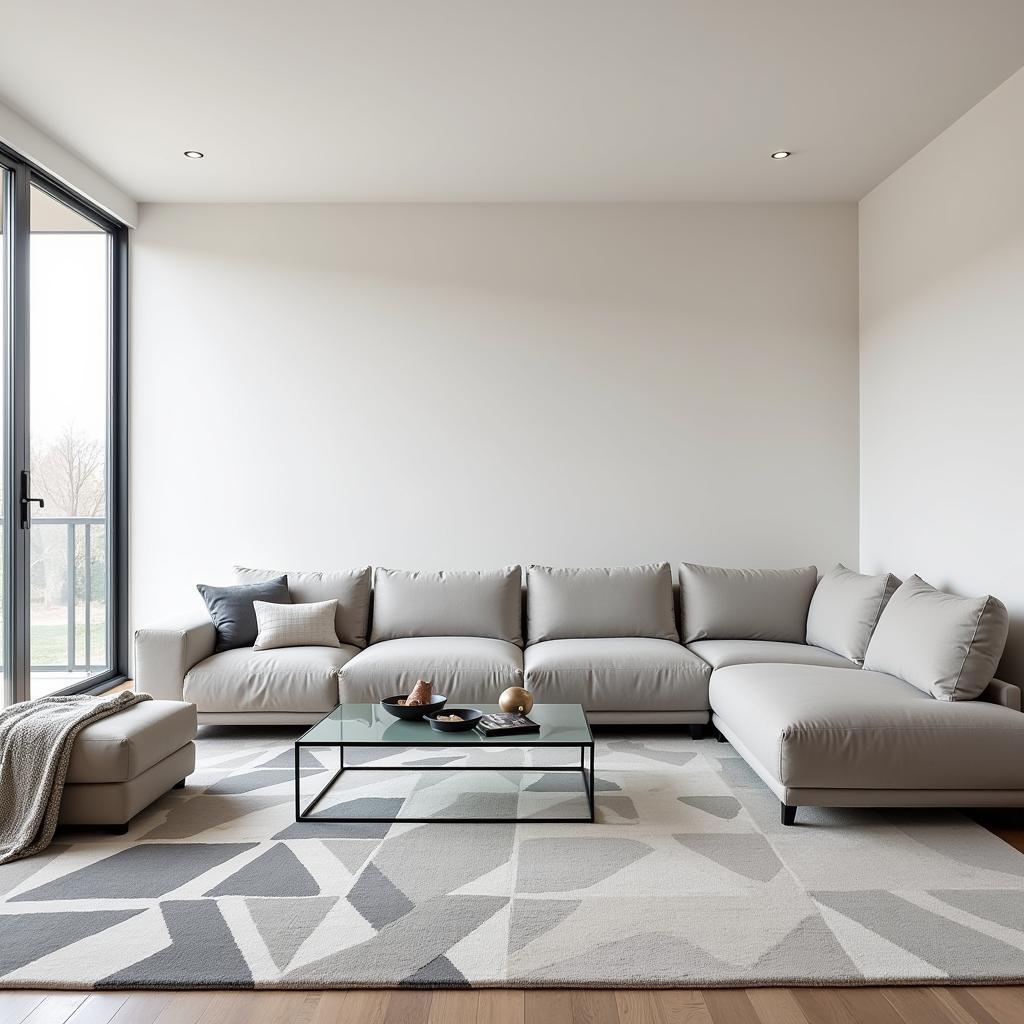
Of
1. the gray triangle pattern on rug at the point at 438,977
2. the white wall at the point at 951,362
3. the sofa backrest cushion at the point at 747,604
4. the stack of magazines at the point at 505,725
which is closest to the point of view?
the gray triangle pattern on rug at the point at 438,977

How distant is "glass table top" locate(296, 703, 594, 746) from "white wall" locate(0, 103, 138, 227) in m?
3.18

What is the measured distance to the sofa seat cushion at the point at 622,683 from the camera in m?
4.22

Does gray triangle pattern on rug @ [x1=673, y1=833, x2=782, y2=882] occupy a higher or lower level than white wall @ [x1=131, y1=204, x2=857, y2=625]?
lower

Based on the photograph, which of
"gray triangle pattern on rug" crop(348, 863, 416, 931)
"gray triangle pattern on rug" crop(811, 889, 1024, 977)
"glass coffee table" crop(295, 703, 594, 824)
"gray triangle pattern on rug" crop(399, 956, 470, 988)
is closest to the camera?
"gray triangle pattern on rug" crop(399, 956, 470, 988)

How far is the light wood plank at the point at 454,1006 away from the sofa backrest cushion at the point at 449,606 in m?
2.81

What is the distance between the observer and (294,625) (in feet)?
15.0

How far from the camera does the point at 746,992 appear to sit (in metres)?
2.06

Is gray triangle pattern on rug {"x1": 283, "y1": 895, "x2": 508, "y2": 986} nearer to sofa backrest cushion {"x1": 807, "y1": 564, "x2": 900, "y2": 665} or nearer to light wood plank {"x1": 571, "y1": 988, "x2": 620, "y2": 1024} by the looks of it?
light wood plank {"x1": 571, "y1": 988, "x2": 620, "y2": 1024}

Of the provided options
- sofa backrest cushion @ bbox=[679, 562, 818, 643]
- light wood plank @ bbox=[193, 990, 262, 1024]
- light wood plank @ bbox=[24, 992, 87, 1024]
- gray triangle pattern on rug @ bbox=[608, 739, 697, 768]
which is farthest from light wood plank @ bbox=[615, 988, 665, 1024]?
sofa backrest cushion @ bbox=[679, 562, 818, 643]

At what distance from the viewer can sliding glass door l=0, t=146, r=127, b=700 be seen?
13.7 feet

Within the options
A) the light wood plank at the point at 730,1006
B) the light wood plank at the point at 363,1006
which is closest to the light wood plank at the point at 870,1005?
the light wood plank at the point at 730,1006

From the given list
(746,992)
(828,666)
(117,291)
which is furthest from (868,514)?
(117,291)

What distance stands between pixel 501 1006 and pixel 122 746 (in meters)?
1.71

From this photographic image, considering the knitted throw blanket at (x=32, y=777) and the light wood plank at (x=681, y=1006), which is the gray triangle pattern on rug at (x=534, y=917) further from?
the knitted throw blanket at (x=32, y=777)
